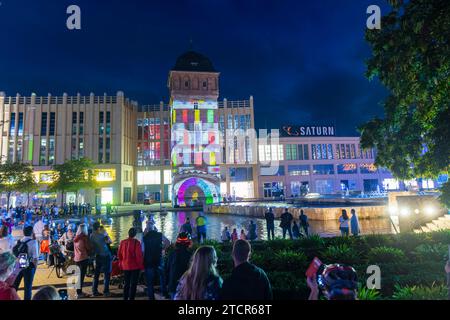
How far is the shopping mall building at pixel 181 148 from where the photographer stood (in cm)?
4797

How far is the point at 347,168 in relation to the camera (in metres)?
66.1

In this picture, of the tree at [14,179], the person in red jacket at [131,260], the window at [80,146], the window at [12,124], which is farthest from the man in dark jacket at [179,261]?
the window at [12,124]

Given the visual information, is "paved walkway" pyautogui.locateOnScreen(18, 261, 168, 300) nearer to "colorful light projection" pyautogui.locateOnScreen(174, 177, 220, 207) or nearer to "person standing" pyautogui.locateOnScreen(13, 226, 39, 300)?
"person standing" pyautogui.locateOnScreen(13, 226, 39, 300)

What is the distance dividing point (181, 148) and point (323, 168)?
36304 mm

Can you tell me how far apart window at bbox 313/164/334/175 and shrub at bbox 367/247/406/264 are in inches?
2288

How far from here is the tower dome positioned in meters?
51.2

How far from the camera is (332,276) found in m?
2.91

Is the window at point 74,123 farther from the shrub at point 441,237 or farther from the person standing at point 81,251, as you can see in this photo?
the shrub at point 441,237

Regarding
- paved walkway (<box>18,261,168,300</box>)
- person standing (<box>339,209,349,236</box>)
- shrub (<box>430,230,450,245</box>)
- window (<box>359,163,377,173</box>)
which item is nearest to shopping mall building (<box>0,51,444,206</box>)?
window (<box>359,163,377,173</box>)

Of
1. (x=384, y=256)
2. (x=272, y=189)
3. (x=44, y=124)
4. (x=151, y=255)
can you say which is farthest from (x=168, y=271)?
(x=44, y=124)

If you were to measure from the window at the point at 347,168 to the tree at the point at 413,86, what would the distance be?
5957 cm

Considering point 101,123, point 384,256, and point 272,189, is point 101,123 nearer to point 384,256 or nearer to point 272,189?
point 272,189

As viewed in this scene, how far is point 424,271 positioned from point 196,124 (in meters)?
43.2

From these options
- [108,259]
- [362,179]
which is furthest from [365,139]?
[362,179]
